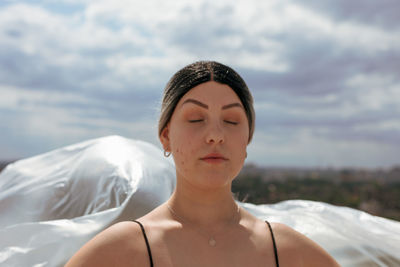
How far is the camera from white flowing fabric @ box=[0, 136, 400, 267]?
2.15 meters

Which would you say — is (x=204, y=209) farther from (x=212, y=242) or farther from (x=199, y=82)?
(x=199, y=82)

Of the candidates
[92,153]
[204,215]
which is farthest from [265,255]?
[92,153]

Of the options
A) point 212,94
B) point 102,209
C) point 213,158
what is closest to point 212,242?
point 213,158

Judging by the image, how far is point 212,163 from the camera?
1.61 metres

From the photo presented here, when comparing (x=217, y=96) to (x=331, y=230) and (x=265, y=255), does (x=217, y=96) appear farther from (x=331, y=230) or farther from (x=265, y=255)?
(x=331, y=230)

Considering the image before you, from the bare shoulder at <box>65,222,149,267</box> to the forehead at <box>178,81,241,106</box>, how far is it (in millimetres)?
603

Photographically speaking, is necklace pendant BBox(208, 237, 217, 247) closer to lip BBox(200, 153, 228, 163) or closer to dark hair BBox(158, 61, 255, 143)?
lip BBox(200, 153, 228, 163)

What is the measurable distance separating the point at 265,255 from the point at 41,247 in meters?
1.17

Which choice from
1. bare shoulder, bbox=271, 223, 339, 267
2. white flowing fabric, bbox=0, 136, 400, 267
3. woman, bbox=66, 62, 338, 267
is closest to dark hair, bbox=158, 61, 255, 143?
woman, bbox=66, 62, 338, 267

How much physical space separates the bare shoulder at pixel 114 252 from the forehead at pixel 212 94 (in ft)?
1.98

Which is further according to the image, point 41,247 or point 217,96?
point 41,247

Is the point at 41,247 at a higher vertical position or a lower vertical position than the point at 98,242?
lower

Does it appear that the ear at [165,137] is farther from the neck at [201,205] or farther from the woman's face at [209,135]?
the neck at [201,205]

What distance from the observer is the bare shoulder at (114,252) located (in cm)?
156
